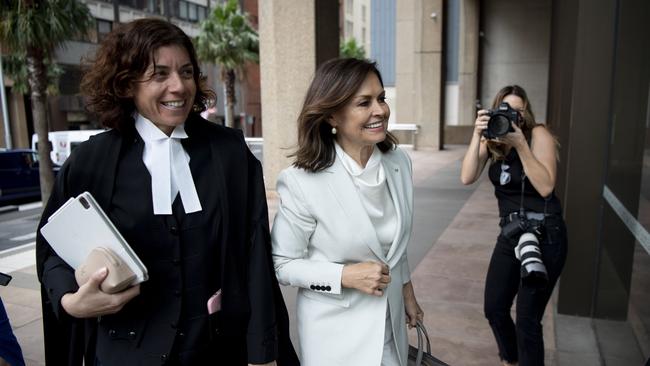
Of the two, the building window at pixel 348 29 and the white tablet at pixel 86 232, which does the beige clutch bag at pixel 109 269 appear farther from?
the building window at pixel 348 29

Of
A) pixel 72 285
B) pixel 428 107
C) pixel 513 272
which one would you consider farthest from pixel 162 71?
pixel 428 107

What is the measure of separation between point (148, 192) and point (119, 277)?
307mm

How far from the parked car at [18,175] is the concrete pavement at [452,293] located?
7261mm

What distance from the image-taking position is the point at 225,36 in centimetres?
3041

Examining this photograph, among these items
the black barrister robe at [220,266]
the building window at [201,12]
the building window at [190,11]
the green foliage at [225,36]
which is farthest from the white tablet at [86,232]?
the building window at [201,12]

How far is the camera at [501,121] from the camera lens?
109 inches

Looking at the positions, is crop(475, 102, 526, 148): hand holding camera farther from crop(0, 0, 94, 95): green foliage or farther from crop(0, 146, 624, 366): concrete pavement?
crop(0, 0, 94, 95): green foliage

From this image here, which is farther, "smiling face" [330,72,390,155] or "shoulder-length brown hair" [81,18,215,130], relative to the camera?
"smiling face" [330,72,390,155]

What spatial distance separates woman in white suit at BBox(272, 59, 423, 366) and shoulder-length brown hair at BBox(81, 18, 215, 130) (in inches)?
22.9

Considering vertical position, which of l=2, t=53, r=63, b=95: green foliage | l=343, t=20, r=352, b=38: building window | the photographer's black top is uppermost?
l=343, t=20, r=352, b=38: building window

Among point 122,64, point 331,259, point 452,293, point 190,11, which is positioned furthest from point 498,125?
point 190,11

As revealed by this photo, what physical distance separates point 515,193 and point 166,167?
2.03m

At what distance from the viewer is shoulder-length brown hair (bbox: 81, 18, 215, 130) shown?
163 centimetres

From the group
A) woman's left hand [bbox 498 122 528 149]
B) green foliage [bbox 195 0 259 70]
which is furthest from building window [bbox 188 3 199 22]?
woman's left hand [bbox 498 122 528 149]
